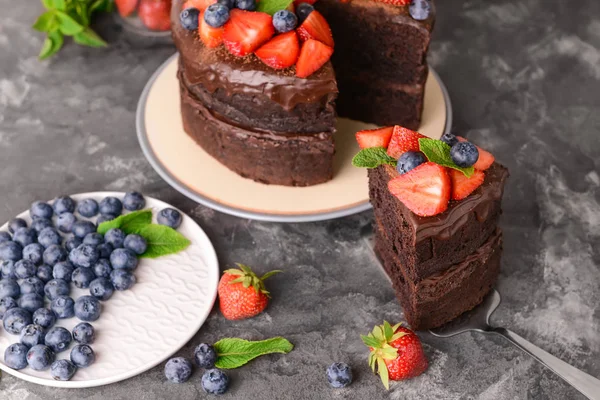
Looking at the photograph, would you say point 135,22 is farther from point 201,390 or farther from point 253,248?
point 201,390

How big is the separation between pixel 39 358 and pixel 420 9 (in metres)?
1.90

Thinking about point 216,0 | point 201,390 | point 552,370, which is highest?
point 216,0

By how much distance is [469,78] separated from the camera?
3848mm

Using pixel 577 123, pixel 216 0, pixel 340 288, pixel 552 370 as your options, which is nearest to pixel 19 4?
pixel 216 0

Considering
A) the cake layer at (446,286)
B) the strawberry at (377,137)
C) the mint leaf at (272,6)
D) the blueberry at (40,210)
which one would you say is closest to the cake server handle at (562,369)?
the cake layer at (446,286)

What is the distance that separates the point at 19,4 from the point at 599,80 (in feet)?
9.66

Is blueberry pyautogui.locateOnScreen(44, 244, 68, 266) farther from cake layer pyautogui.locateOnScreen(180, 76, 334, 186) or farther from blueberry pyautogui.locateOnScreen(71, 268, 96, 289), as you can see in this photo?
cake layer pyautogui.locateOnScreen(180, 76, 334, 186)

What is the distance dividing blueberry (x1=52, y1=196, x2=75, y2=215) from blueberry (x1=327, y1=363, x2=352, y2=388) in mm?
1212

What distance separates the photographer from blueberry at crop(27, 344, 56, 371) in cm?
267

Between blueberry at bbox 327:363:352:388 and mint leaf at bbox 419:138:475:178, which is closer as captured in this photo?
mint leaf at bbox 419:138:475:178

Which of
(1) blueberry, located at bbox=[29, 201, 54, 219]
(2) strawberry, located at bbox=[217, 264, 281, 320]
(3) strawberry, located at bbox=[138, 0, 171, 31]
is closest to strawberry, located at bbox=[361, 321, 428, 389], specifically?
(2) strawberry, located at bbox=[217, 264, 281, 320]

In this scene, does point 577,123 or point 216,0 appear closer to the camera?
point 216,0

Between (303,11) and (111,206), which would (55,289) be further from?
(303,11)

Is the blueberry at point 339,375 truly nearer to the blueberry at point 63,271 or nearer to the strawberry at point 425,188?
the strawberry at point 425,188
